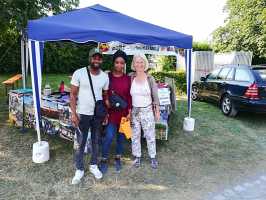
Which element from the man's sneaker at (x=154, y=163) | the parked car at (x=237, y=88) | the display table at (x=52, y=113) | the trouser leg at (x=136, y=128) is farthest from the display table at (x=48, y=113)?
the parked car at (x=237, y=88)

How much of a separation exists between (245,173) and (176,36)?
2.61 metres

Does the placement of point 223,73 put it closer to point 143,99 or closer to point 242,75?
point 242,75

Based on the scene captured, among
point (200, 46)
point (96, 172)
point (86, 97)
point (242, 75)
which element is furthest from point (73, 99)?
point (200, 46)

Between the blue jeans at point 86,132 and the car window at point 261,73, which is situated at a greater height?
the car window at point 261,73

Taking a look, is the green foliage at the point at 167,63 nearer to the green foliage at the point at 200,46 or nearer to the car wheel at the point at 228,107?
the green foliage at the point at 200,46

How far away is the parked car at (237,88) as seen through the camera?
7773mm

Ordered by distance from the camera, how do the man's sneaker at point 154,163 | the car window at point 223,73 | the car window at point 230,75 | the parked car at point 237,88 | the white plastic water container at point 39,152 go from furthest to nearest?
the car window at point 223,73
the car window at point 230,75
the parked car at point 237,88
the man's sneaker at point 154,163
the white plastic water container at point 39,152

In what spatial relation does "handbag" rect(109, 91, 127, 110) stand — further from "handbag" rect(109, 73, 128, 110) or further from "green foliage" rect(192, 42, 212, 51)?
"green foliage" rect(192, 42, 212, 51)

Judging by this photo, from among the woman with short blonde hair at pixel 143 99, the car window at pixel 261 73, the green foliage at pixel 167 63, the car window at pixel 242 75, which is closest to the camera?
the woman with short blonde hair at pixel 143 99

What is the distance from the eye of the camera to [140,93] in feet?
15.9

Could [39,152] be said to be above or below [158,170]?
above

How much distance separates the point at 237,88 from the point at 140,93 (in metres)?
→ 4.40

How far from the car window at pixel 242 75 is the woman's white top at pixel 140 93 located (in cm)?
420

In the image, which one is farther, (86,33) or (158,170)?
(158,170)
